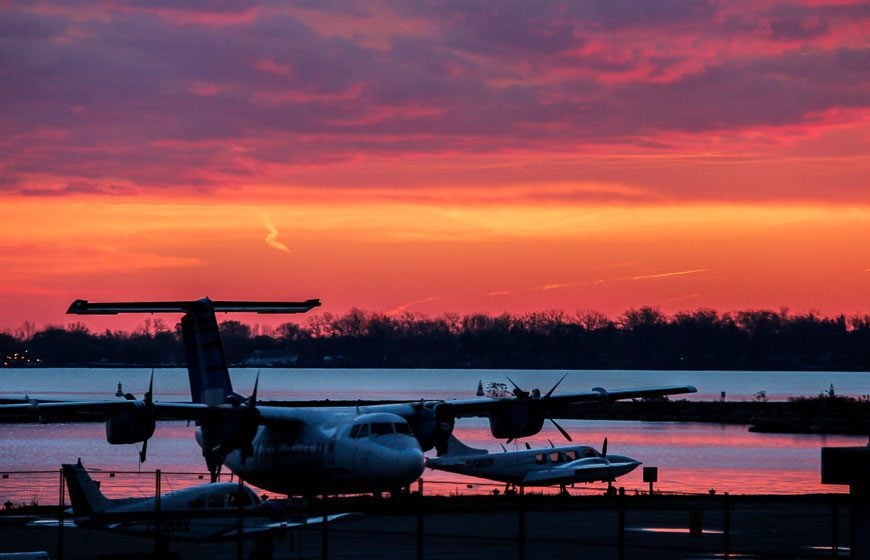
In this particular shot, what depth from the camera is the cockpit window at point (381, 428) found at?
4447cm

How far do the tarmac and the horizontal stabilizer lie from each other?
7.74m

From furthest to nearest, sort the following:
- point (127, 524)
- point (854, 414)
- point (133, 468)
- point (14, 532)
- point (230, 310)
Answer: point (854, 414)
point (133, 468)
point (230, 310)
point (14, 532)
point (127, 524)

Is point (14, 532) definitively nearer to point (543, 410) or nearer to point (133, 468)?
point (543, 410)

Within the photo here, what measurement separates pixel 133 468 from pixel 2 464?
38.4 ft

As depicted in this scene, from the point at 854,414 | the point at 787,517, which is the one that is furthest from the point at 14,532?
the point at 854,414

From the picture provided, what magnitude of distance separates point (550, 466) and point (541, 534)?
23.9 m

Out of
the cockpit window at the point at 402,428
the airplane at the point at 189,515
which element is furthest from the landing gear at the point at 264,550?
the cockpit window at the point at 402,428

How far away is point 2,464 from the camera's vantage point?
358 feet

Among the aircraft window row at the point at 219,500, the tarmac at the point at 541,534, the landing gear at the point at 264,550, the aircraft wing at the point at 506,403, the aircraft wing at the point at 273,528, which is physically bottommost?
the tarmac at the point at 541,534

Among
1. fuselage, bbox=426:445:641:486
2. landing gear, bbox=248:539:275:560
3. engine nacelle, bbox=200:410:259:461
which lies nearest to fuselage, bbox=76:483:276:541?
landing gear, bbox=248:539:275:560

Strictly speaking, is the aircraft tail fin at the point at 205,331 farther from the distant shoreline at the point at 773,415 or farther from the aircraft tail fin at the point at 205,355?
the distant shoreline at the point at 773,415

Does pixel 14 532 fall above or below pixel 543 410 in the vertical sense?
below

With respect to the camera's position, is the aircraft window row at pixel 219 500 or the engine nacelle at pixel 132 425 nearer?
the aircraft window row at pixel 219 500

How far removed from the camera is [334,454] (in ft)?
147
